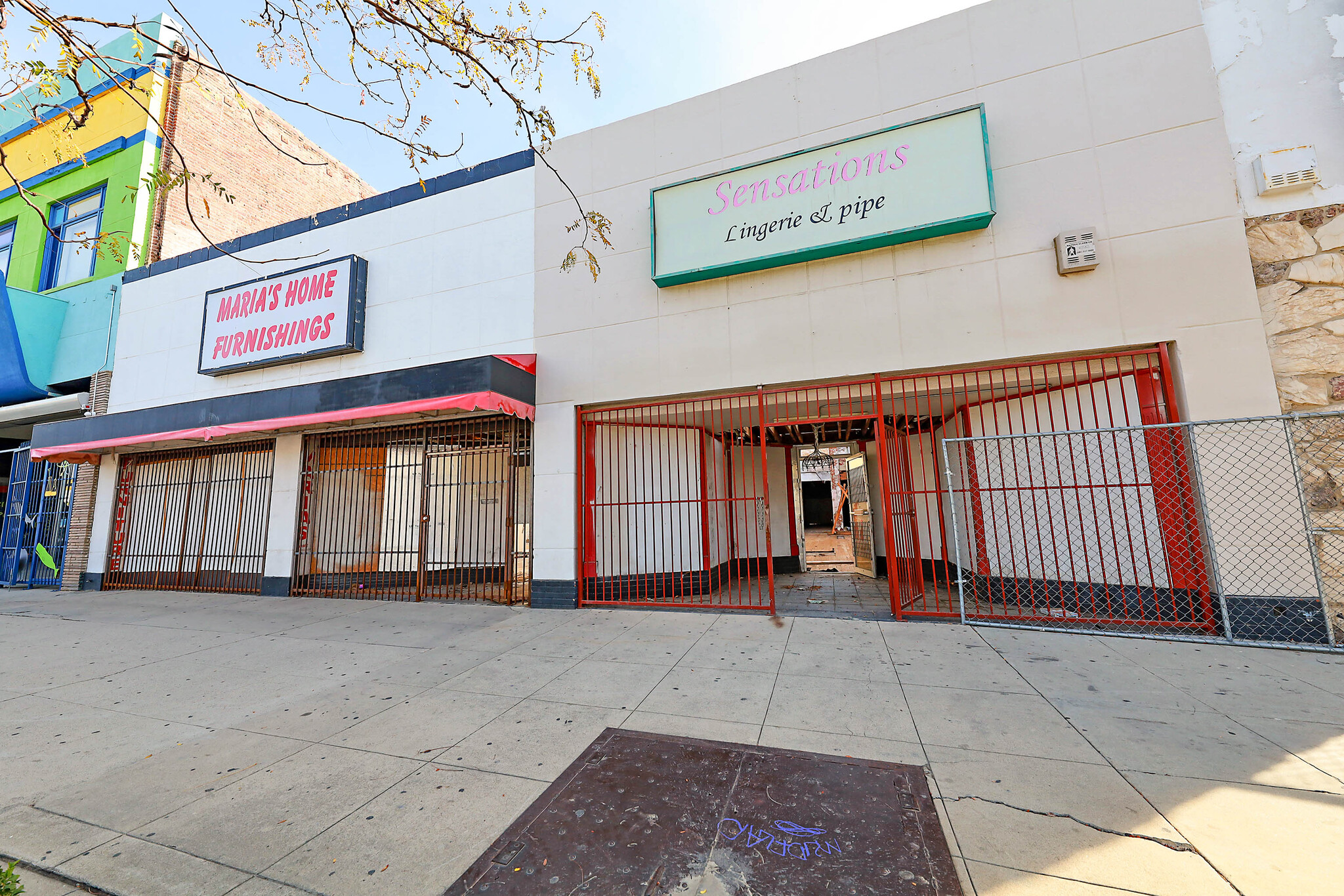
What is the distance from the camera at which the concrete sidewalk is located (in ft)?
7.27

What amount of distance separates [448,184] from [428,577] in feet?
24.3

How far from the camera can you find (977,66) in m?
6.47

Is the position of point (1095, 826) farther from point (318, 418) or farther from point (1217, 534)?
point (318, 418)

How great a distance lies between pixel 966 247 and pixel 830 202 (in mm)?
1745

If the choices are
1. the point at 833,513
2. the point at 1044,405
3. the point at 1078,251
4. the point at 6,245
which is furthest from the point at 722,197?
the point at 6,245

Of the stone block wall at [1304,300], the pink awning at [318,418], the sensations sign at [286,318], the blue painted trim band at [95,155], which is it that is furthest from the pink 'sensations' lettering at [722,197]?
the blue painted trim band at [95,155]

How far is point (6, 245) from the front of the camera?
12.7 metres

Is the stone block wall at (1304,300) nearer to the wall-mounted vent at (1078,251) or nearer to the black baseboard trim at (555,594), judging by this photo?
the wall-mounted vent at (1078,251)

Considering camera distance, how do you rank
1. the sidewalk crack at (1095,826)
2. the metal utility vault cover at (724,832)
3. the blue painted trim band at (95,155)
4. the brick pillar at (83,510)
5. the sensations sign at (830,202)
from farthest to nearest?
the blue painted trim band at (95,155) → the brick pillar at (83,510) → the sensations sign at (830,202) → the sidewalk crack at (1095,826) → the metal utility vault cover at (724,832)

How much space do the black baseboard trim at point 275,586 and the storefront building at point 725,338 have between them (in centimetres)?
7

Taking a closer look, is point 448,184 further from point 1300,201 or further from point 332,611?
point 1300,201

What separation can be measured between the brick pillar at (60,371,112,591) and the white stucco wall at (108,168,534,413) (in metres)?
1.04

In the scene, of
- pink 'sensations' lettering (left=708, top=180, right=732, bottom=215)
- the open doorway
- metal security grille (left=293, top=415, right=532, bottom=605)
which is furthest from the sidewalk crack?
the open doorway

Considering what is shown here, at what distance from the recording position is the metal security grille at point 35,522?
11.3 metres
